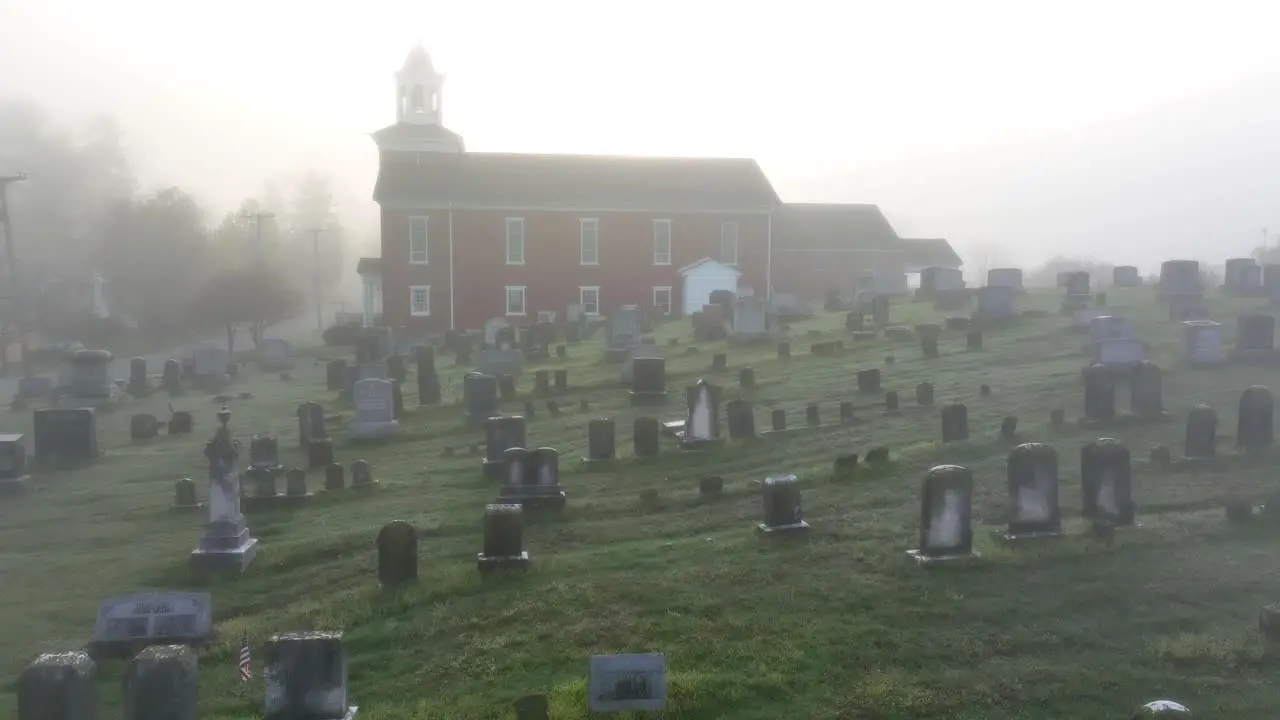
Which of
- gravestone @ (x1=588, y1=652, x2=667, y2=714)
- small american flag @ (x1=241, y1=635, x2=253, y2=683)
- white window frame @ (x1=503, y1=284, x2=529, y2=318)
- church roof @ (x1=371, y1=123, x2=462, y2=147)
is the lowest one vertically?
small american flag @ (x1=241, y1=635, x2=253, y2=683)

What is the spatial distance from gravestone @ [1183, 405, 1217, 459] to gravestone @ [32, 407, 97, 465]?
17436 mm

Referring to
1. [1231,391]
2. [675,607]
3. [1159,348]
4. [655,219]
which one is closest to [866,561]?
[675,607]

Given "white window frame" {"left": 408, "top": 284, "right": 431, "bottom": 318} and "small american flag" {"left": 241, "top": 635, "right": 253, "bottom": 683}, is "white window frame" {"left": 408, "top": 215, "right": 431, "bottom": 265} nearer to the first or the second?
"white window frame" {"left": 408, "top": 284, "right": 431, "bottom": 318}

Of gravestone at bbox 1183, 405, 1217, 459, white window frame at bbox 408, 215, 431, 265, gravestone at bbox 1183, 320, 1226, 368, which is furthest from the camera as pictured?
white window frame at bbox 408, 215, 431, 265

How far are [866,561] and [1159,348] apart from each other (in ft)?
46.9

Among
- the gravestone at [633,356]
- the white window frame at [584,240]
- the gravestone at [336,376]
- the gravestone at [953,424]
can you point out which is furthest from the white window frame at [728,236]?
the gravestone at [953,424]

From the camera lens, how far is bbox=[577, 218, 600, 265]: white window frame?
50.2 m

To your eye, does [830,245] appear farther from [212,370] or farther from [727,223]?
[212,370]

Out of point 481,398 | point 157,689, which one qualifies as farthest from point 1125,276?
point 157,689

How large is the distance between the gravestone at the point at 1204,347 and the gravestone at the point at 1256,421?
6.06 metres

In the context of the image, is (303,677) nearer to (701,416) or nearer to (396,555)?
(396,555)

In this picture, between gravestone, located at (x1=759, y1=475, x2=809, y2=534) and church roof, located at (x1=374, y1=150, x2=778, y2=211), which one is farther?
church roof, located at (x1=374, y1=150, x2=778, y2=211)

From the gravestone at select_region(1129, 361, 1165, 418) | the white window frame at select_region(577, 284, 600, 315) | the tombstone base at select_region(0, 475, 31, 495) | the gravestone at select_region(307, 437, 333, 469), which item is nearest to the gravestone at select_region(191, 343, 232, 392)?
the tombstone base at select_region(0, 475, 31, 495)

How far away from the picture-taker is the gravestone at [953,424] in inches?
585
